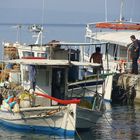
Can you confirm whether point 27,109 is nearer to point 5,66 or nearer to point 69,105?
point 69,105

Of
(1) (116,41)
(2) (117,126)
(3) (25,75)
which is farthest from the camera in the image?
(1) (116,41)

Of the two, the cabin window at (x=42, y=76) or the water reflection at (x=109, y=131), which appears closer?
the water reflection at (x=109, y=131)

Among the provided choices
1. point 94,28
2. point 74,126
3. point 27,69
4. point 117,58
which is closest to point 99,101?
point 74,126

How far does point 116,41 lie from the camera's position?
4256 centimetres

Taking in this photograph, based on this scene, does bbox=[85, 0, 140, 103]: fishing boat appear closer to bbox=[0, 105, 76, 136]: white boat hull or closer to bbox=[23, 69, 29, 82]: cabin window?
bbox=[23, 69, 29, 82]: cabin window

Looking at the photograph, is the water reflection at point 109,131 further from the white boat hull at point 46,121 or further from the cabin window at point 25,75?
the cabin window at point 25,75

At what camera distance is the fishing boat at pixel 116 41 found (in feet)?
133

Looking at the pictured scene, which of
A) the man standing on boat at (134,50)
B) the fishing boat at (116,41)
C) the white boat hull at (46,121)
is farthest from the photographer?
the fishing boat at (116,41)

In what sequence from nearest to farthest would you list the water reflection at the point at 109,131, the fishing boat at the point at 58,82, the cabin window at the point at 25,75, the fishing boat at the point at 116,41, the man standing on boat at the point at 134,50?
the water reflection at the point at 109,131 < the fishing boat at the point at 58,82 < the cabin window at the point at 25,75 < the man standing on boat at the point at 134,50 < the fishing boat at the point at 116,41

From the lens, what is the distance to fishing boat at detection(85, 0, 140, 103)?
40.4 metres

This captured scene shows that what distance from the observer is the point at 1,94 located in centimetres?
2925

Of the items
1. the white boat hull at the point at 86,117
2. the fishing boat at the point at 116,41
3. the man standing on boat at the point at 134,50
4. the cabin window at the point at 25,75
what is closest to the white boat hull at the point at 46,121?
the white boat hull at the point at 86,117

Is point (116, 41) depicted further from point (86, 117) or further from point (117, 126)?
point (86, 117)

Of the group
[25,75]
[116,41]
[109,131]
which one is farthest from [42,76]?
[116,41]
